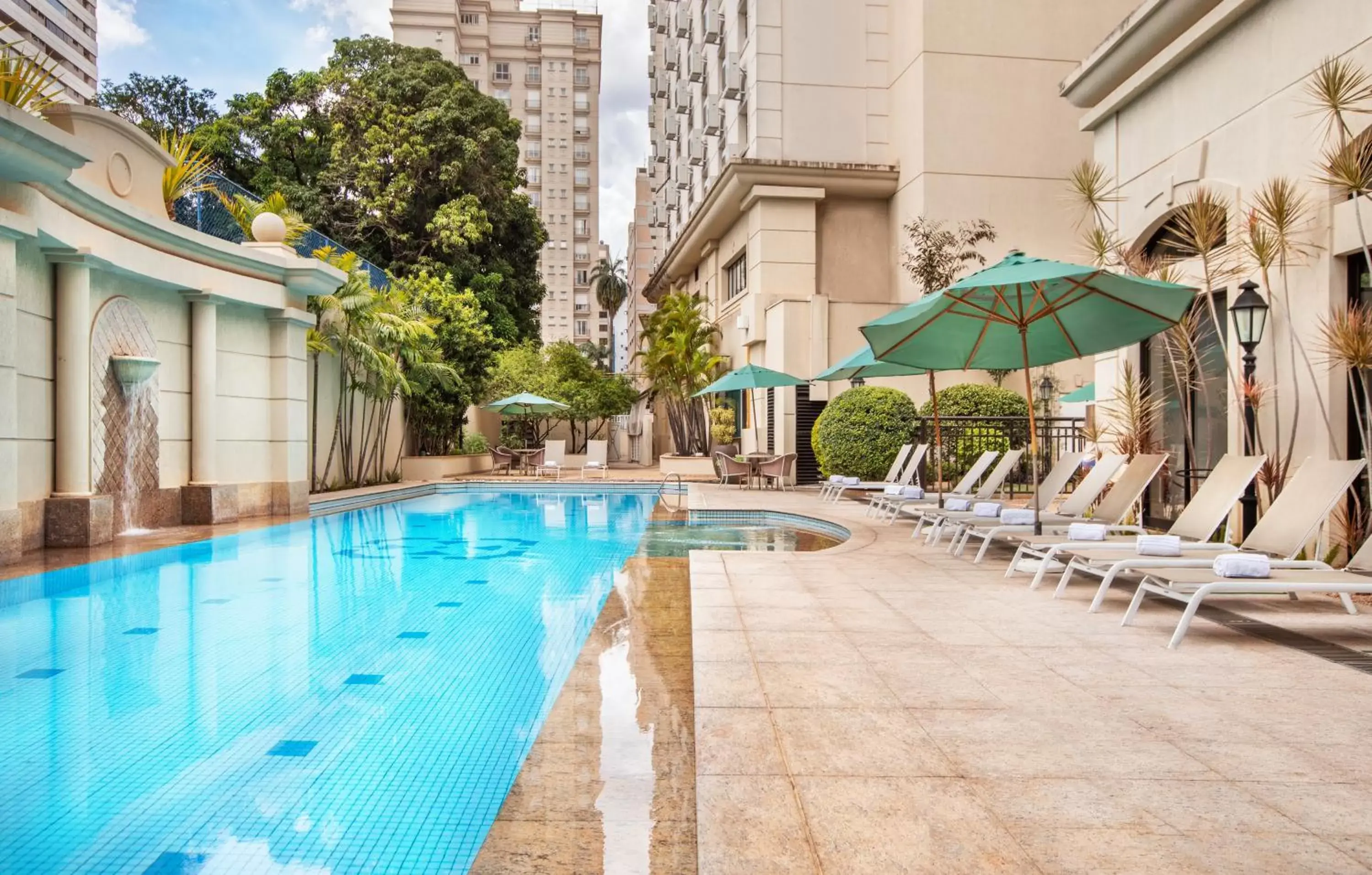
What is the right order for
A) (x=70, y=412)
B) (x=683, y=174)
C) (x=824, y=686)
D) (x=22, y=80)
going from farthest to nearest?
(x=683, y=174) → (x=70, y=412) → (x=22, y=80) → (x=824, y=686)

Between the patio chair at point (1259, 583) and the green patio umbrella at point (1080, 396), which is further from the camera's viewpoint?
the green patio umbrella at point (1080, 396)

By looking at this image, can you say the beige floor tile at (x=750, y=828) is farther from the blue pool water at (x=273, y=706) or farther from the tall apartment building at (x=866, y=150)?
the tall apartment building at (x=866, y=150)

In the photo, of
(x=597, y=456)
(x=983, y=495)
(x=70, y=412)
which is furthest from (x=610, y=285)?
(x=983, y=495)

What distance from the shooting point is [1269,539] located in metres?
6.07

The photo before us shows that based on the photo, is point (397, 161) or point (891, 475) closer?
point (891, 475)

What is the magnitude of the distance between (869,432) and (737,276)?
394 inches

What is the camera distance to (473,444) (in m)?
25.4

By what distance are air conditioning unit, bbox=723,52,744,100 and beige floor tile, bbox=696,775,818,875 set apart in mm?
22704

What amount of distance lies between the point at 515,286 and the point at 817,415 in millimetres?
14684

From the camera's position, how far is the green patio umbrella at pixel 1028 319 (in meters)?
7.28

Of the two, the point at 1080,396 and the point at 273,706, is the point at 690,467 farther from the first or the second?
the point at 273,706

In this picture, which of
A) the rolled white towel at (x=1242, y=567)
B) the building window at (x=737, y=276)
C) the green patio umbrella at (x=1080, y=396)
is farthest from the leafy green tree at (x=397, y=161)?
the rolled white towel at (x=1242, y=567)

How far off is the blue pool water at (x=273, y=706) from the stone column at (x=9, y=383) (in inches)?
29.7

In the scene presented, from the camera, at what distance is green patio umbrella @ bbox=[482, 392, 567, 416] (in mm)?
22719
